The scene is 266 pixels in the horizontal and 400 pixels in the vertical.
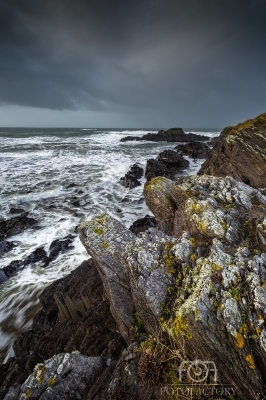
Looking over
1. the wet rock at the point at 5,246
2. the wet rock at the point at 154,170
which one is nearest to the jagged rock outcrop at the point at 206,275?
the wet rock at the point at 5,246

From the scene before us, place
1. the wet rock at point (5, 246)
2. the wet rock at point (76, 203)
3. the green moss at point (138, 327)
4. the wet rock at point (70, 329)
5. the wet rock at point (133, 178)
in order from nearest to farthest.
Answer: the green moss at point (138, 327) < the wet rock at point (70, 329) < the wet rock at point (5, 246) < the wet rock at point (76, 203) < the wet rock at point (133, 178)

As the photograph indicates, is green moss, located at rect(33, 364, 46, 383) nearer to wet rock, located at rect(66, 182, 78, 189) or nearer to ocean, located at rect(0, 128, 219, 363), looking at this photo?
ocean, located at rect(0, 128, 219, 363)

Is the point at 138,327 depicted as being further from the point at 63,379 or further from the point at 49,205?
the point at 49,205

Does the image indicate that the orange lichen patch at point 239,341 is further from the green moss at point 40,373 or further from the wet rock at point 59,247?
the wet rock at point 59,247

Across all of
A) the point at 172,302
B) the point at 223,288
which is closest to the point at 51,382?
the point at 172,302

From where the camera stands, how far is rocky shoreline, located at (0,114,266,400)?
12.0ft

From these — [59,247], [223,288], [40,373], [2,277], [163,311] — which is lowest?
[2,277]

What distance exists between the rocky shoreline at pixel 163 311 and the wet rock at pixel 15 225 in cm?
866

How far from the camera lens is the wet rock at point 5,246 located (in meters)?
14.0

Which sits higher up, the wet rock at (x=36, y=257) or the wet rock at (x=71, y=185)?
the wet rock at (x=71, y=185)

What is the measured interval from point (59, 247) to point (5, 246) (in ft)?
12.1

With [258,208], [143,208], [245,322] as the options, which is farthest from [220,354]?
[143,208]

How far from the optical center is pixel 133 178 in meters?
27.4

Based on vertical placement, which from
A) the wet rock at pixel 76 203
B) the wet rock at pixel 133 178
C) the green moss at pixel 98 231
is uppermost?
the green moss at pixel 98 231
